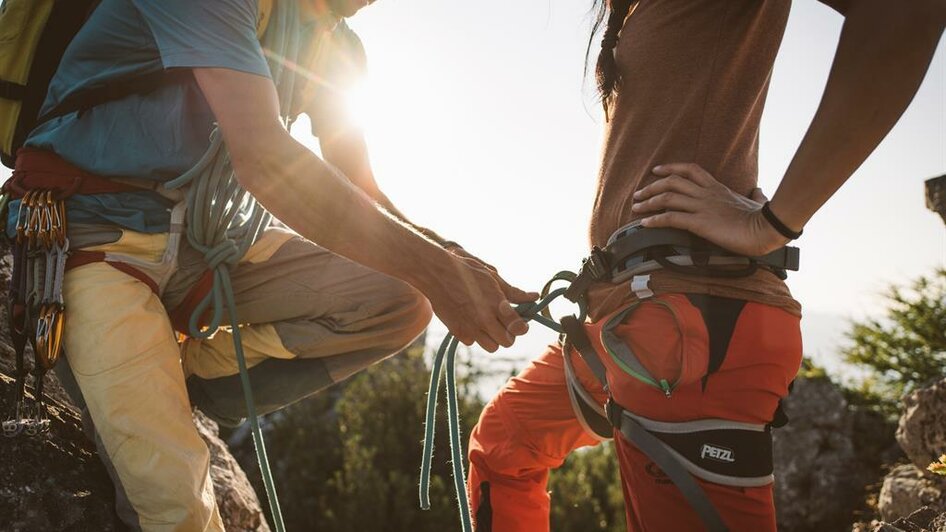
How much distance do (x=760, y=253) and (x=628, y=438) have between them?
0.59 m

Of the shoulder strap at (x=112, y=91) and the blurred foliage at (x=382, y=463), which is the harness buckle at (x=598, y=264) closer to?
the shoulder strap at (x=112, y=91)

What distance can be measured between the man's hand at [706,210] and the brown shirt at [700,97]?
0.26 feet

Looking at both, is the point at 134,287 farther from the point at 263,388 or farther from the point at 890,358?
the point at 890,358

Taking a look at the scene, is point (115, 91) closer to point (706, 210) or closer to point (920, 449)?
point (706, 210)

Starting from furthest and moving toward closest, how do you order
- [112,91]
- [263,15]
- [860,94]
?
[263,15] → [112,91] → [860,94]

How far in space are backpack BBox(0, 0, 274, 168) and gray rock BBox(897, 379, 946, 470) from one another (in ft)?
12.6

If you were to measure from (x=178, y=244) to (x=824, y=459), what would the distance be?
592 centimetres

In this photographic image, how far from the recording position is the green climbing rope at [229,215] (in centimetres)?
247

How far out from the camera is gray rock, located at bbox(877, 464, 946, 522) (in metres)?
3.68

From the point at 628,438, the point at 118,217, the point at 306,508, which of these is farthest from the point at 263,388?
the point at 306,508

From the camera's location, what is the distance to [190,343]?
9.52 feet

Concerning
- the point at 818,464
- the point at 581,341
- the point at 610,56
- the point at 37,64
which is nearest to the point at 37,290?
the point at 37,64

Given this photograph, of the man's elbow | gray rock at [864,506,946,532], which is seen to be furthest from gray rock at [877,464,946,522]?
the man's elbow

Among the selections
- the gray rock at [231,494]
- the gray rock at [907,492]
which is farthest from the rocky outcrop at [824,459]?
the gray rock at [231,494]
